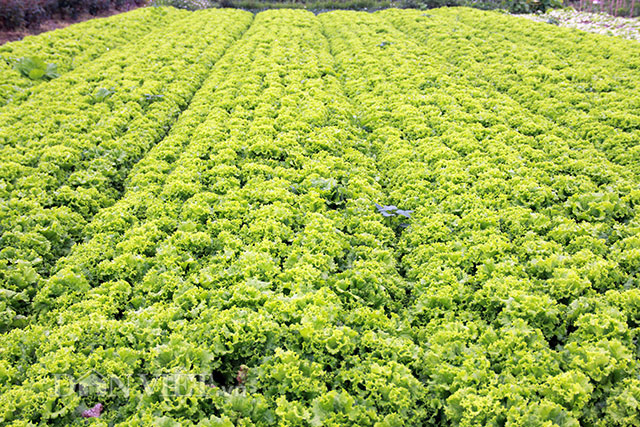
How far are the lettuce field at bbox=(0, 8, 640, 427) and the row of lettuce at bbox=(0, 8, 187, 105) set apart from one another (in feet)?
2.48

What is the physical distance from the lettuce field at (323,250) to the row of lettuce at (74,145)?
0.17ft

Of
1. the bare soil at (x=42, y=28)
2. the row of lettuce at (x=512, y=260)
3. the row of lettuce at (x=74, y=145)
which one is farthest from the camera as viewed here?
the bare soil at (x=42, y=28)

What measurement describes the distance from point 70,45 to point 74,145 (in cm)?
966

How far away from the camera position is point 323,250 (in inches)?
231

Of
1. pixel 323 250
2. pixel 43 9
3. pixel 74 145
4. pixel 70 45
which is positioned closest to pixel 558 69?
pixel 323 250

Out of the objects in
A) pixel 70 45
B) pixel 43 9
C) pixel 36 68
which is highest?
pixel 43 9

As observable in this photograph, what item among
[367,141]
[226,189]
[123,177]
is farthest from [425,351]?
[123,177]

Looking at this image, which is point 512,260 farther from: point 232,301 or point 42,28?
point 42,28

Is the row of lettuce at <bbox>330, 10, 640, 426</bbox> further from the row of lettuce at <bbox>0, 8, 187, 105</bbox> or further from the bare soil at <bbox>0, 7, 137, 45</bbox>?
the bare soil at <bbox>0, 7, 137, 45</bbox>

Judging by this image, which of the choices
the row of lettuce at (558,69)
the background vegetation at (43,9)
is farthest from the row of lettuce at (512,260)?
the background vegetation at (43,9)

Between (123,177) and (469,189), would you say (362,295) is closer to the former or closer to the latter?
(469,189)

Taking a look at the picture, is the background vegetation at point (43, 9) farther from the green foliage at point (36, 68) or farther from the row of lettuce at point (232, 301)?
the row of lettuce at point (232, 301)

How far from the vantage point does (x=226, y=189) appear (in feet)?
23.8

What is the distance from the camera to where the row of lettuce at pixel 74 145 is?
624 centimetres
